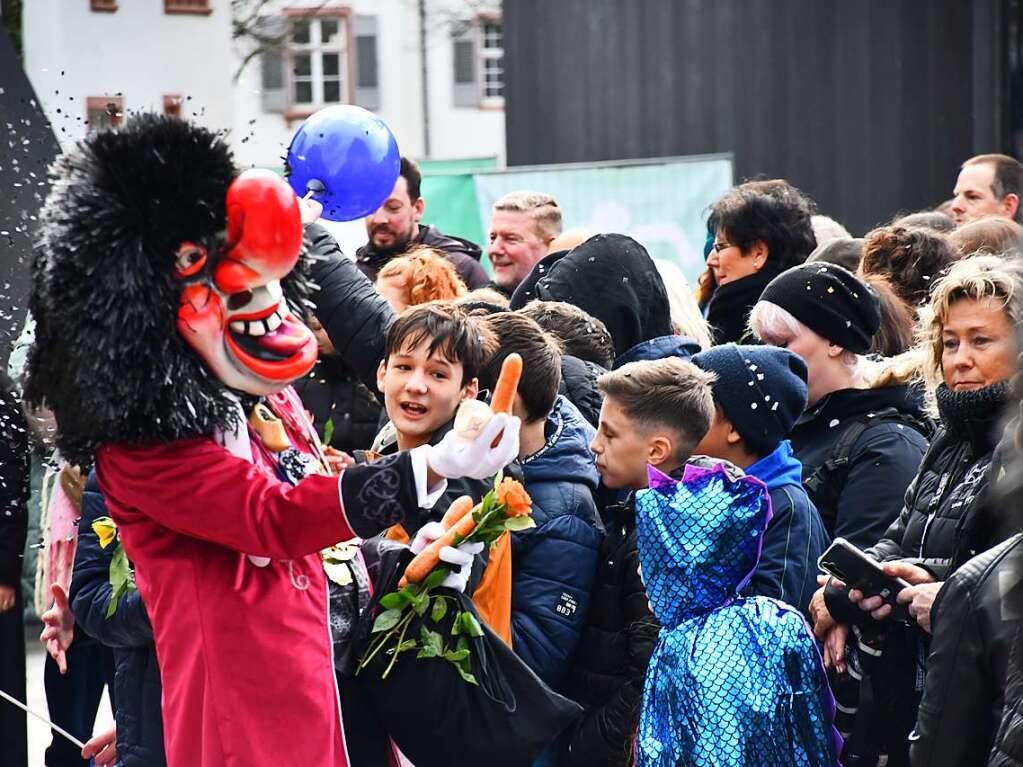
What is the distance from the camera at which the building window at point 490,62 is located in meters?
33.5

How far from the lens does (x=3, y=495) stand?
4.32 m

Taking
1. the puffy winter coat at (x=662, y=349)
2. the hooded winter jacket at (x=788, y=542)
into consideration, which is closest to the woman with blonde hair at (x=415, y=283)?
the puffy winter coat at (x=662, y=349)

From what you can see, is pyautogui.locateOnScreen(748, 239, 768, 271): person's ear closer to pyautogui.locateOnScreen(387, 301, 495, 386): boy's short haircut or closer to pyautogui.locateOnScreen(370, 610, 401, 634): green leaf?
pyautogui.locateOnScreen(387, 301, 495, 386): boy's short haircut

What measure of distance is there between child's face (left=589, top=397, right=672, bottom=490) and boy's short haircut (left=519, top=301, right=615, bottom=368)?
592 millimetres

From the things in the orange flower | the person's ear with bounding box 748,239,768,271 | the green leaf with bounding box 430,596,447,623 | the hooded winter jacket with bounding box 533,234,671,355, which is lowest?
the green leaf with bounding box 430,596,447,623

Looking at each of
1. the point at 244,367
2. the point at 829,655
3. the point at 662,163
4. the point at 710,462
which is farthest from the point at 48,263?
the point at 662,163

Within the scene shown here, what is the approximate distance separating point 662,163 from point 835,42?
2.71 m

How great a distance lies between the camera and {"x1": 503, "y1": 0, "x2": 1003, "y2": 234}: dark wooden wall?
36.3 ft

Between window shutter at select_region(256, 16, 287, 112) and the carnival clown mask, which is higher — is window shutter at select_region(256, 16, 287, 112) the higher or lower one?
the higher one

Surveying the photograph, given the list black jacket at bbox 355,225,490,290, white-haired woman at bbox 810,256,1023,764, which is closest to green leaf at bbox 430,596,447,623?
white-haired woman at bbox 810,256,1023,764

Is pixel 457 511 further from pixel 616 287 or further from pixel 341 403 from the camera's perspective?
pixel 341 403

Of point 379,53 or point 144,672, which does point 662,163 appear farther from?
point 379,53

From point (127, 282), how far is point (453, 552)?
0.88m

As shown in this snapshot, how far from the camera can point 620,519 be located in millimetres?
3705
